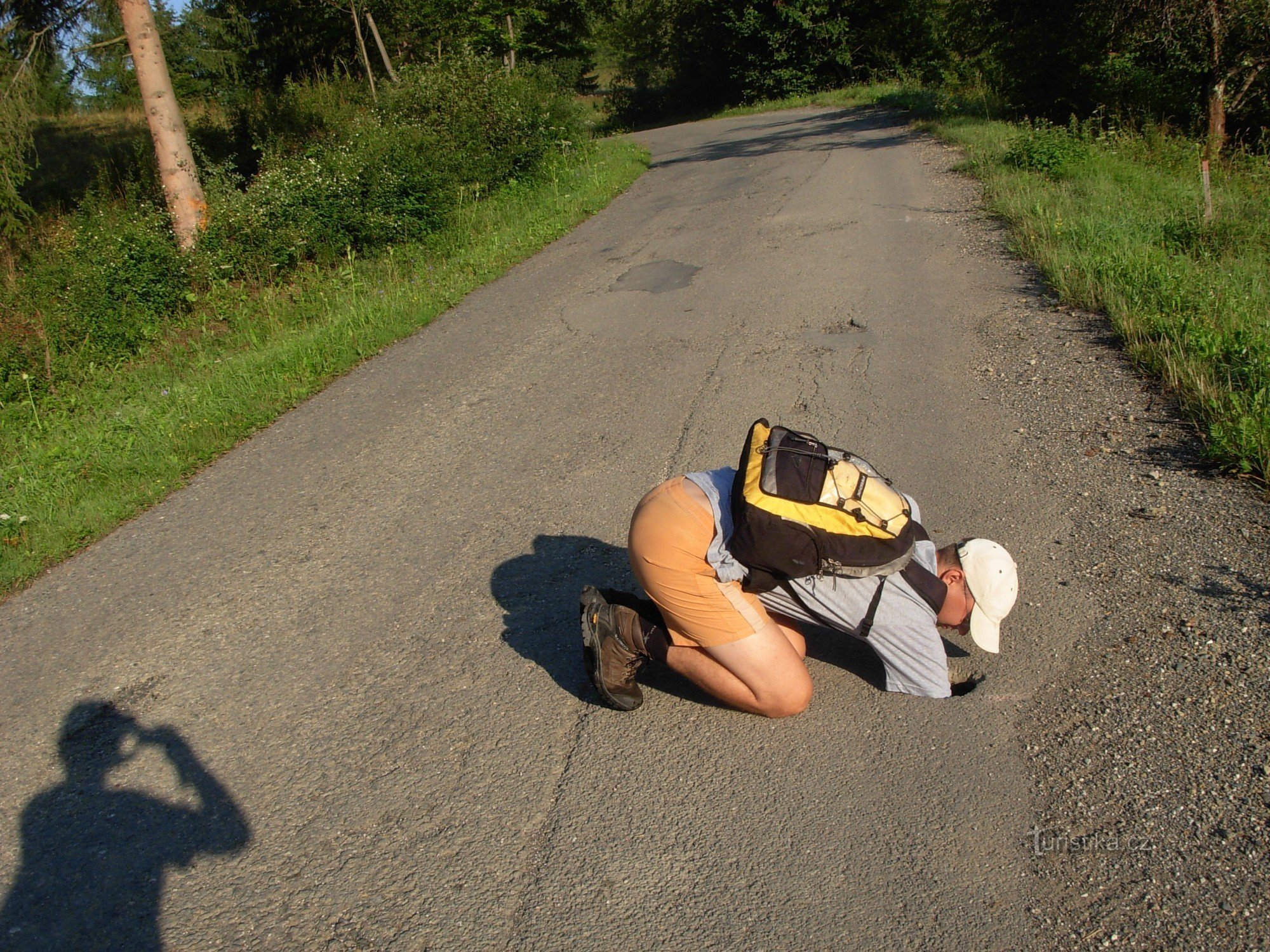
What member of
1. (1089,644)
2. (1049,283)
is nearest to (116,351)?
(1049,283)

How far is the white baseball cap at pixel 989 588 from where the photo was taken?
352 centimetres

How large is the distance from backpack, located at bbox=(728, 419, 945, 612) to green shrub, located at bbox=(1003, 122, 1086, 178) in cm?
1119

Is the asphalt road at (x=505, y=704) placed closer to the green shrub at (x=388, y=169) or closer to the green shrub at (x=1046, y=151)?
the green shrub at (x=388, y=169)

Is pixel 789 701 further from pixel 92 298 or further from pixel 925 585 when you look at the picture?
pixel 92 298

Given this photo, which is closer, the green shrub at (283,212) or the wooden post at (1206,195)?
the wooden post at (1206,195)

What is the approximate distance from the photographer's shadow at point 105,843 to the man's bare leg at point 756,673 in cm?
164

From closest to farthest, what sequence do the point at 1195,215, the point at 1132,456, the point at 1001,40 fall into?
the point at 1132,456, the point at 1195,215, the point at 1001,40

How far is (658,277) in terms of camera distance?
10438mm

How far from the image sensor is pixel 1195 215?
9930mm

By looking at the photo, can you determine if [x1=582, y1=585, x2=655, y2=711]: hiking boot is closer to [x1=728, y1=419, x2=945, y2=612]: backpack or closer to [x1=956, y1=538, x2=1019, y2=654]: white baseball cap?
[x1=728, y1=419, x2=945, y2=612]: backpack

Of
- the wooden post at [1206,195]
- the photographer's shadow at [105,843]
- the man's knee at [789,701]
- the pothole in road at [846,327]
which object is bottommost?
the man's knee at [789,701]

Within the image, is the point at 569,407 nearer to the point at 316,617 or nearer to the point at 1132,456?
the point at 316,617

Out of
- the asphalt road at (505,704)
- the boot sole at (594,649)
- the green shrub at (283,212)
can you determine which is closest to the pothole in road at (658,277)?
the asphalt road at (505,704)

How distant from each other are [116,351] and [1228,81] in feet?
56.2
